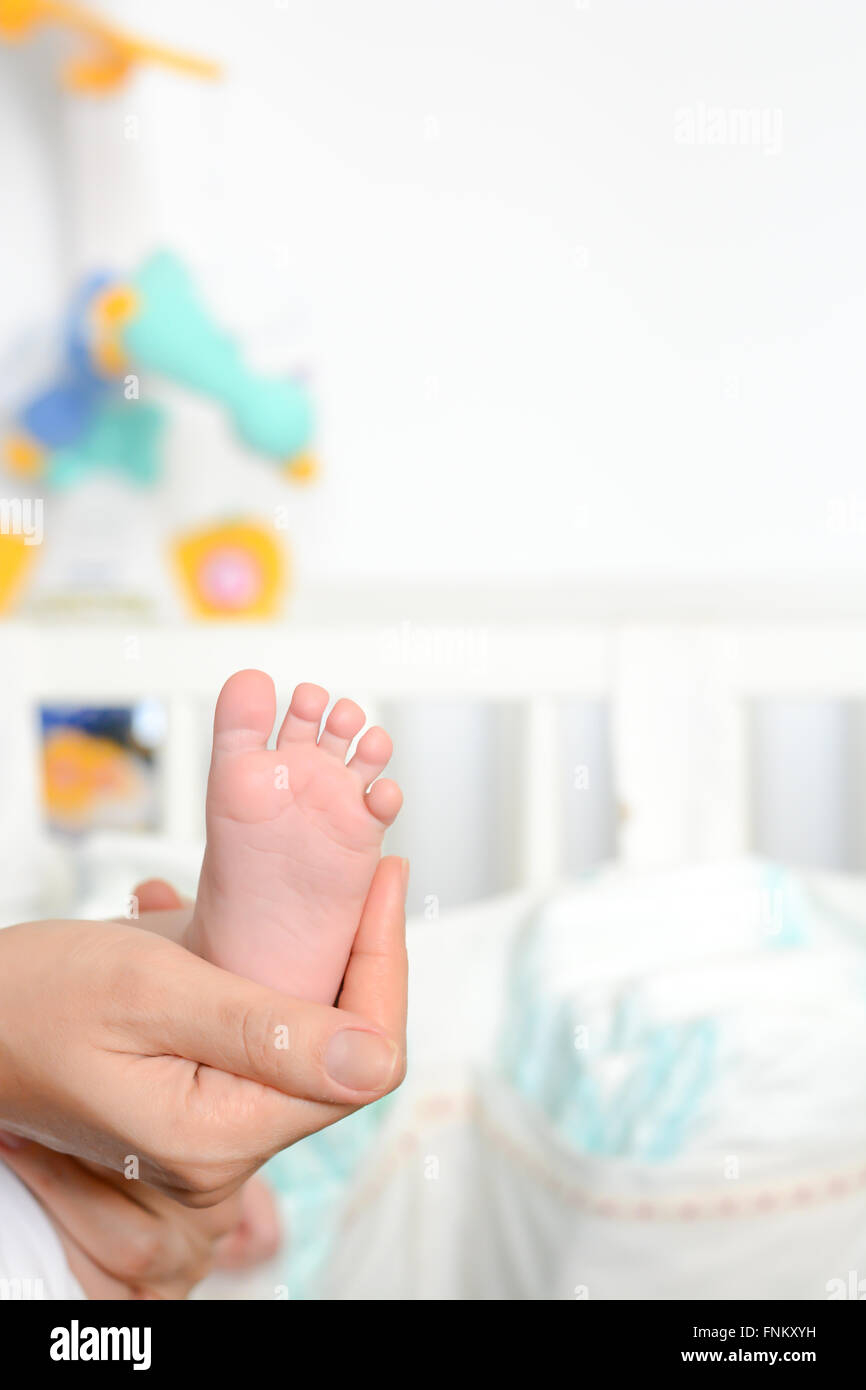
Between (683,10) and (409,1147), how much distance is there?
1.18m

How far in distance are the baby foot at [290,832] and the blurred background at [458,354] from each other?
2.47 ft

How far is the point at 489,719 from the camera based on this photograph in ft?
4.25

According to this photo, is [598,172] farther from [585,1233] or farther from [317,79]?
[585,1233]

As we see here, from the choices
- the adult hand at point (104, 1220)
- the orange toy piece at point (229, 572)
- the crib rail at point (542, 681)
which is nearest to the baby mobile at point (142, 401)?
the orange toy piece at point (229, 572)

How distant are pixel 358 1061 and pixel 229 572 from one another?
2.85ft

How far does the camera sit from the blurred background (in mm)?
1224

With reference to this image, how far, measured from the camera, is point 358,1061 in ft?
1.26

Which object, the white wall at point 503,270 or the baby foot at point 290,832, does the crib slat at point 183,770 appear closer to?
the white wall at point 503,270

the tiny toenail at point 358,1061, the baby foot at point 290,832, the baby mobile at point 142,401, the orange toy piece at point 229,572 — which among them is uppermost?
the baby mobile at point 142,401

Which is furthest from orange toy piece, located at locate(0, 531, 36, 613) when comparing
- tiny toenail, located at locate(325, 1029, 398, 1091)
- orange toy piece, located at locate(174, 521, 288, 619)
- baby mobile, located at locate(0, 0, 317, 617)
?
tiny toenail, located at locate(325, 1029, 398, 1091)

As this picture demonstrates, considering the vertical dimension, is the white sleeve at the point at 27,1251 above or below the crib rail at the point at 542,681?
below

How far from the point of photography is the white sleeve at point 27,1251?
462 mm
